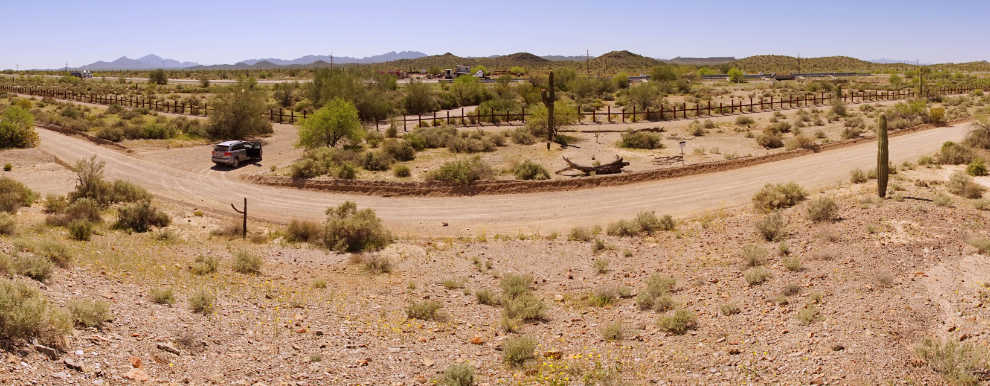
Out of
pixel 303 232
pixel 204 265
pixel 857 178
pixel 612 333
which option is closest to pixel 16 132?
pixel 303 232

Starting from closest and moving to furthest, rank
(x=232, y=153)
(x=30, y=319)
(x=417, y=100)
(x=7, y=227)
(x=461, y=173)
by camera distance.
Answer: (x=30, y=319)
(x=7, y=227)
(x=461, y=173)
(x=232, y=153)
(x=417, y=100)

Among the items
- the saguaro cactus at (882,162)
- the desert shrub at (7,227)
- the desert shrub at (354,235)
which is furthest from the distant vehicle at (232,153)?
the saguaro cactus at (882,162)

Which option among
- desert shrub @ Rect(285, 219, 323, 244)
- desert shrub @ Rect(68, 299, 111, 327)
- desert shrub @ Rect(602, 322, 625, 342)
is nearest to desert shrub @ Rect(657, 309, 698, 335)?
desert shrub @ Rect(602, 322, 625, 342)

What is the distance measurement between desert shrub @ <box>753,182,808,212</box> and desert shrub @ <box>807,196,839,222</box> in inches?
117

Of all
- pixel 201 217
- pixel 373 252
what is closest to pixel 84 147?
pixel 201 217

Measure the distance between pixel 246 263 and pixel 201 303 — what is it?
363 cm

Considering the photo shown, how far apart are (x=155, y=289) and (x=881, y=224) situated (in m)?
17.5

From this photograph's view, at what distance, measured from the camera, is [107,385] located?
900 centimetres

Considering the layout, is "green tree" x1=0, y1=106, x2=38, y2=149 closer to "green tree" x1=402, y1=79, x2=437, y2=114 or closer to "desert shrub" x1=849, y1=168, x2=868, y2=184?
"green tree" x1=402, y1=79, x2=437, y2=114

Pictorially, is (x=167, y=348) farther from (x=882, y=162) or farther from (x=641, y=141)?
(x=641, y=141)

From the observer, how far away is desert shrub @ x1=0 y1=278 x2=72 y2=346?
9.24 meters

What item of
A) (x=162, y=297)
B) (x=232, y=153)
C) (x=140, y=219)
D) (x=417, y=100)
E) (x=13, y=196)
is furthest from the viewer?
(x=417, y=100)

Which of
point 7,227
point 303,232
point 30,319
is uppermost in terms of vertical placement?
point 7,227

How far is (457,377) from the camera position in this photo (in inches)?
410
